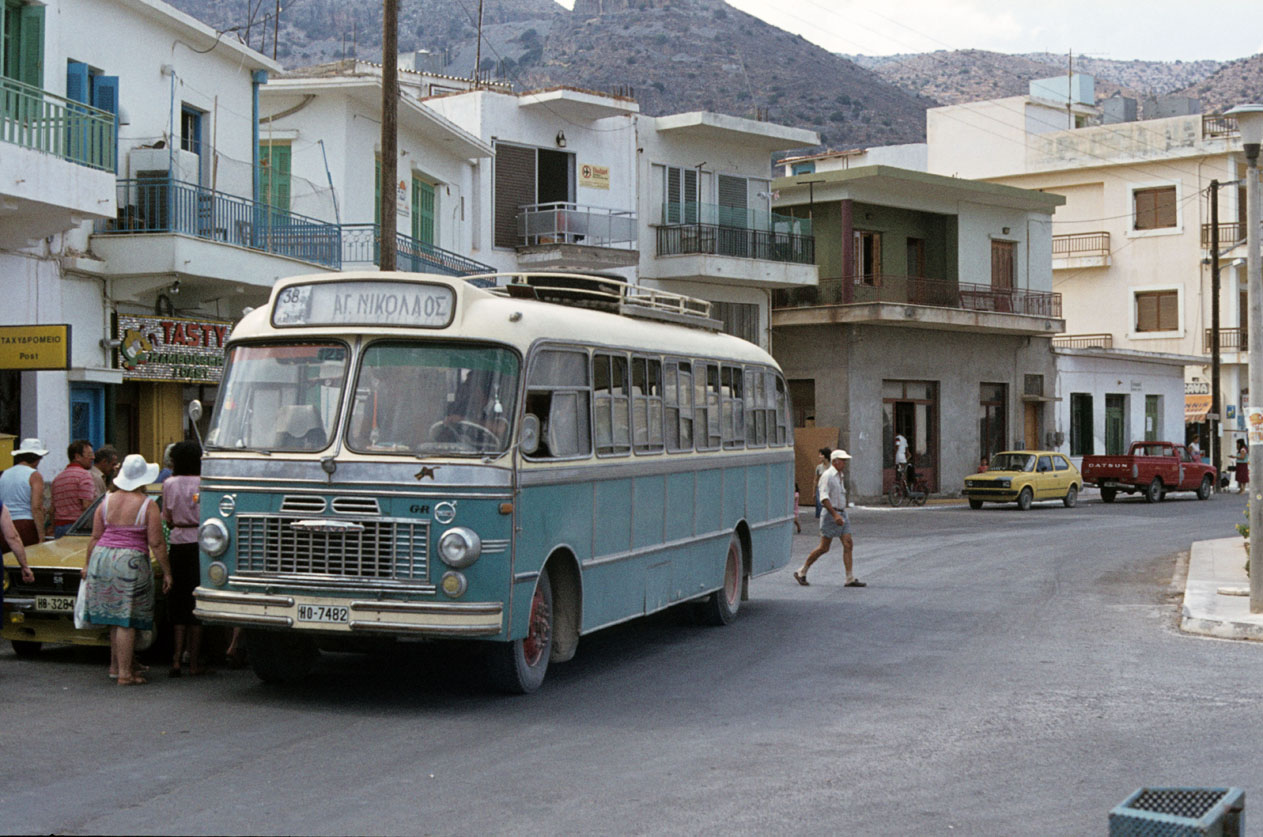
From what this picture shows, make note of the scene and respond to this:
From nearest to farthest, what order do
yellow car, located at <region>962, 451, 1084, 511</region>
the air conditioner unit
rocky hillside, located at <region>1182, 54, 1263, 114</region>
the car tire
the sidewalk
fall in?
the car tire < the sidewalk < the air conditioner unit < yellow car, located at <region>962, 451, 1084, 511</region> < rocky hillside, located at <region>1182, 54, 1263, 114</region>

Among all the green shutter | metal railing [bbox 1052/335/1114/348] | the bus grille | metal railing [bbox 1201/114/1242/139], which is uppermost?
metal railing [bbox 1201/114/1242/139]

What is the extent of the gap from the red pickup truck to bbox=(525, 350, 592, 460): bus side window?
3549 centimetres

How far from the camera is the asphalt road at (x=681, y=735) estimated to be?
7.11 m

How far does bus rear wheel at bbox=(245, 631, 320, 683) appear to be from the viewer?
34.6 feet

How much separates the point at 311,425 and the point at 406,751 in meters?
2.64

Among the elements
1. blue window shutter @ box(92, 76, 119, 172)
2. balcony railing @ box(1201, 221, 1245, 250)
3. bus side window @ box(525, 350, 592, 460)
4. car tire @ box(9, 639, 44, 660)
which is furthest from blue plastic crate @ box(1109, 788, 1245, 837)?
balcony railing @ box(1201, 221, 1245, 250)

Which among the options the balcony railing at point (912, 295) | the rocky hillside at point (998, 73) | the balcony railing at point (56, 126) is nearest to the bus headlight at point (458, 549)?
the balcony railing at point (56, 126)

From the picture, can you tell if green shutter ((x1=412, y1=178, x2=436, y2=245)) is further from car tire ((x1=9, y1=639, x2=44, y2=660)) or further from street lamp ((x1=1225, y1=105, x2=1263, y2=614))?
car tire ((x1=9, y1=639, x2=44, y2=660))

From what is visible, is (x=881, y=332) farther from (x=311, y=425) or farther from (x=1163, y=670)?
(x=311, y=425)

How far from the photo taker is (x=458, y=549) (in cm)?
962

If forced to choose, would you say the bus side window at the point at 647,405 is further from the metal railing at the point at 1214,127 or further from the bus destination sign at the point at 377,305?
the metal railing at the point at 1214,127

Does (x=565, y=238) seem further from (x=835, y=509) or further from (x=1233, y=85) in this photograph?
(x=1233, y=85)

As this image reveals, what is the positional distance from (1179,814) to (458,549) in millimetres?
5617

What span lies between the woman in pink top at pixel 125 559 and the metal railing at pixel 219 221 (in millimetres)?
10504
